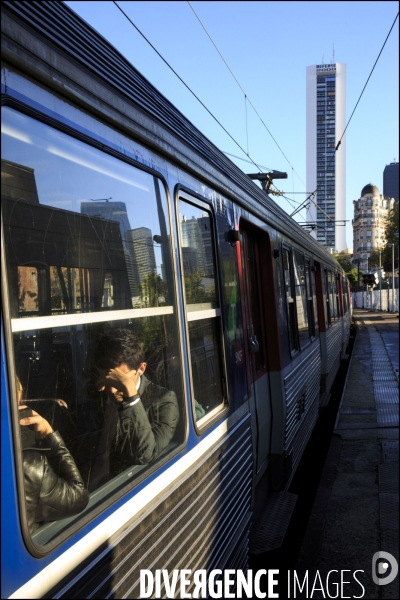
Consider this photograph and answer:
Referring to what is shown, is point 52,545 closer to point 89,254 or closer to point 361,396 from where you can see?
point 89,254

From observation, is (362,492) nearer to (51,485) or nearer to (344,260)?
(51,485)

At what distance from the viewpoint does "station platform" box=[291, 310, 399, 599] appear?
1210 millimetres

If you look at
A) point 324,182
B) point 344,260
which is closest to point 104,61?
point 324,182

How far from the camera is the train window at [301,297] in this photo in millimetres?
7132

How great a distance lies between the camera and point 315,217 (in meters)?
24.5

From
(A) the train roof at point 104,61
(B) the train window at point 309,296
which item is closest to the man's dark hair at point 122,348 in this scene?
(A) the train roof at point 104,61

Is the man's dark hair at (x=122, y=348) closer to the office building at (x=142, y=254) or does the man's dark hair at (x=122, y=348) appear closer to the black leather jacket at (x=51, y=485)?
the office building at (x=142, y=254)

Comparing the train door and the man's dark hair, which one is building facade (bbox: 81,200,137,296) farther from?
the train door

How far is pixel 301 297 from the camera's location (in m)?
7.64

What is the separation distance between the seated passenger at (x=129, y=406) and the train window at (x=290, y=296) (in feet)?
11.5

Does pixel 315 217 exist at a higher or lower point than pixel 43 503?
higher

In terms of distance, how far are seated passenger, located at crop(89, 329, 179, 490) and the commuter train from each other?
0.04 m

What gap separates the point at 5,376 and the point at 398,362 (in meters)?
0.97

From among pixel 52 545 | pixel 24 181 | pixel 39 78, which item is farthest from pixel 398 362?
pixel 24 181
